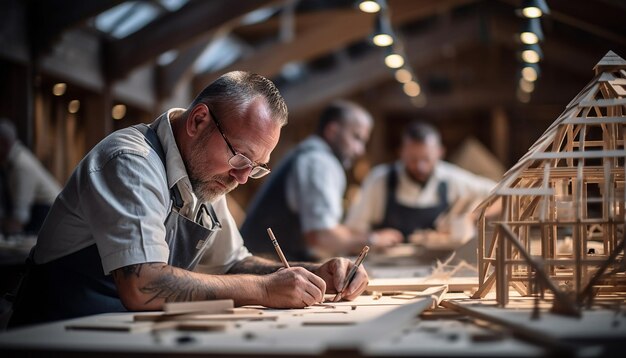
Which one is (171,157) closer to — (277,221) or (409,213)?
(277,221)

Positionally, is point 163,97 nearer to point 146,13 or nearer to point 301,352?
point 146,13

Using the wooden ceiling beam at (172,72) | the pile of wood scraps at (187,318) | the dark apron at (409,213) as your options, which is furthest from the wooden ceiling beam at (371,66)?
the pile of wood scraps at (187,318)

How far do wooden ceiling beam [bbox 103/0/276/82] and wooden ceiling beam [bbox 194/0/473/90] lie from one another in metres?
2.53

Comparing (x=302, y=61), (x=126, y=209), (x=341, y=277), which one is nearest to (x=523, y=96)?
(x=302, y=61)

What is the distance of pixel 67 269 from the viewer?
2.99 metres

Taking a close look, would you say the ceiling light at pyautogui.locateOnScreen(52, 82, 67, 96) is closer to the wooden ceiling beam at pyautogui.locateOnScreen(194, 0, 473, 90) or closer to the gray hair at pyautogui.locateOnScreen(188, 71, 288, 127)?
the wooden ceiling beam at pyautogui.locateOnScreen(194, 0, 473, 90)

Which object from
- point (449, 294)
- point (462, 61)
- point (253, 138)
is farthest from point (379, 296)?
point (462, 61)

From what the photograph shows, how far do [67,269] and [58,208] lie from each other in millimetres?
240

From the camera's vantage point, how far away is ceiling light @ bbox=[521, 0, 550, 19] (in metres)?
Answer: 5.18

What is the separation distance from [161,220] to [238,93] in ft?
2.16

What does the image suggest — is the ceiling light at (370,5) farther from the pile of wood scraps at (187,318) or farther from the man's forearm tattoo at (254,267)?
the pile of wood scraps at (187,318)

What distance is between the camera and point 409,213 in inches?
349

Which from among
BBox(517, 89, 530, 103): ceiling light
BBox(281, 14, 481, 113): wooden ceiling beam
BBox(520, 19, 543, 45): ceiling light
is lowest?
BBox(520, 19, 543, 45): ceiling light

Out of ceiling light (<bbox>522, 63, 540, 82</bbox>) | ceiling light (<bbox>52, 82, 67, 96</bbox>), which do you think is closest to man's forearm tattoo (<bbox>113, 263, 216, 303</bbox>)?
ceiling light (<bbox>522, 63, 540, 82</bbox>)
